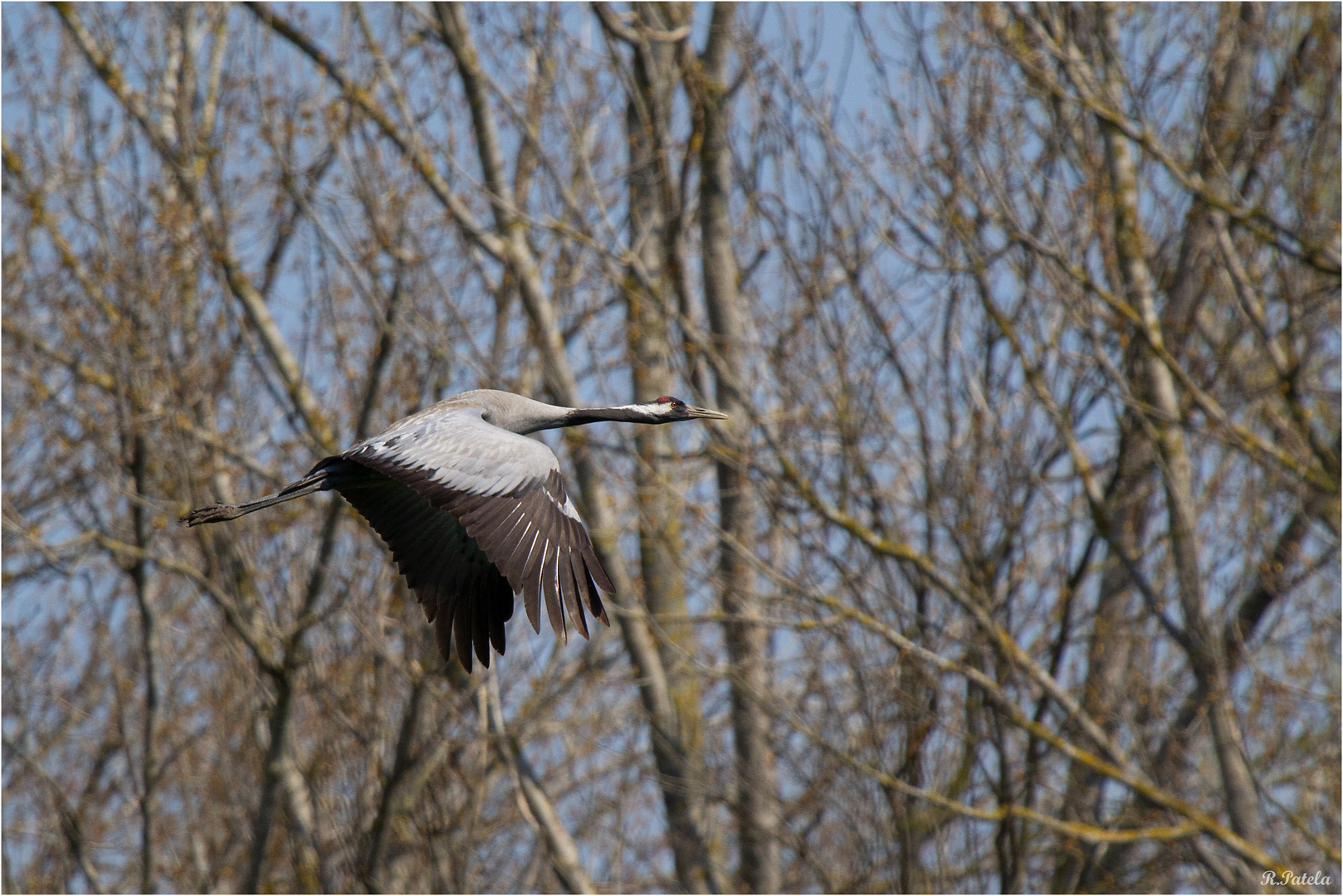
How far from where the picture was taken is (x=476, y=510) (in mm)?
5758

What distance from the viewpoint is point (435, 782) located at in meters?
10.9

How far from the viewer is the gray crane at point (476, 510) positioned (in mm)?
5676

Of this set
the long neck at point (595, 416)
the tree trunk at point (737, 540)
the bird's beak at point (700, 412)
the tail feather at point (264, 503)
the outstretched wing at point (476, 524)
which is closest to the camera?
the outstretched wing at point (476, 524)


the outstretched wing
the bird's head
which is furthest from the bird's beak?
the outstretched wing

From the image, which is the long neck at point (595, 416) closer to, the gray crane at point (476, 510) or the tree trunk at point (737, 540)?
the gray crane at point (476, 510)

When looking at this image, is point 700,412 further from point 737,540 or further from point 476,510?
point 737,540

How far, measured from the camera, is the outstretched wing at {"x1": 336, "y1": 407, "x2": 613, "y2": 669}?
5660 mm

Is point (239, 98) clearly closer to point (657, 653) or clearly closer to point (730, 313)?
point (730, 313)

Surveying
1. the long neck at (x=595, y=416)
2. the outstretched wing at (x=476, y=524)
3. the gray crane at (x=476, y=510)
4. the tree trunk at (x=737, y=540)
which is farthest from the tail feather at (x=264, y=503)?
the tree trunk at (x=737, y=540)

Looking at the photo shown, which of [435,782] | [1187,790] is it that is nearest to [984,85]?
[1187,790]

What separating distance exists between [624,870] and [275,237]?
Result: 19.5 ft
